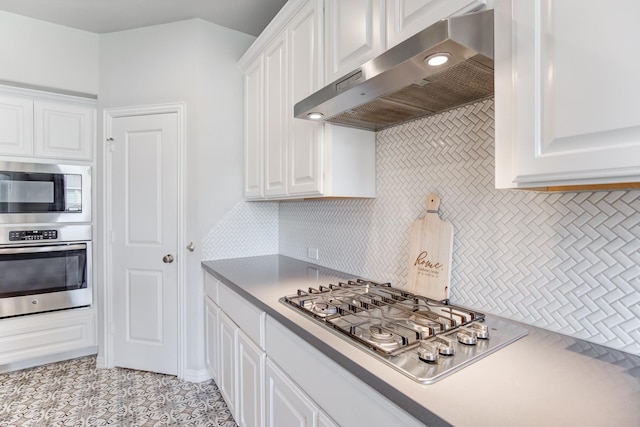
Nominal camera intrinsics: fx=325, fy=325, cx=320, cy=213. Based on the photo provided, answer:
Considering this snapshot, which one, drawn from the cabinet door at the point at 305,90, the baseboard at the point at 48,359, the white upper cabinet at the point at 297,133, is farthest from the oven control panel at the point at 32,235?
the cabinet door at the point at 305,90

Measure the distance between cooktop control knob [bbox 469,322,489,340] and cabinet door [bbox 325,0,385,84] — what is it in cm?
99

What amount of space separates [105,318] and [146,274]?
1.74ft

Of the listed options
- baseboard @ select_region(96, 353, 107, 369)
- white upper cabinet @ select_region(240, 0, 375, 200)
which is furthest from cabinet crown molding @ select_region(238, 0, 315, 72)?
baseboard @ select_region(96, 353, 107, 369)

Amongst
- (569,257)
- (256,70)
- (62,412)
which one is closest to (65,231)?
(62,412)

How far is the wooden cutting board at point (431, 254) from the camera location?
1.34m

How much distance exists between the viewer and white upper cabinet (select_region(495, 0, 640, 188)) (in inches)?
24.6

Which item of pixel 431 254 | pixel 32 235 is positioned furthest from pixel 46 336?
pixel 431 254

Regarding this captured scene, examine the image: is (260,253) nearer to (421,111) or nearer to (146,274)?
(146,274)

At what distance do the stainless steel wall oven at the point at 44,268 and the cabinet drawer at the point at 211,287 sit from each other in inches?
43.5

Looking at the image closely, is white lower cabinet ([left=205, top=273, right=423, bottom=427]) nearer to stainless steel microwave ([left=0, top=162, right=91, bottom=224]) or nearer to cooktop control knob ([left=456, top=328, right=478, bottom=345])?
cooktop control knob ([left=456, top=328, right=478, bottom=345])

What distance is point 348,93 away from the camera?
1.18 metres

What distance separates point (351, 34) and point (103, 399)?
2.65 m

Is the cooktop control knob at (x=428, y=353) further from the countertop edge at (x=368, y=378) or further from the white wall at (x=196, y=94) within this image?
the white wall at (x=196, y=94)

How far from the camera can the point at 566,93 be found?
0.70 meters
